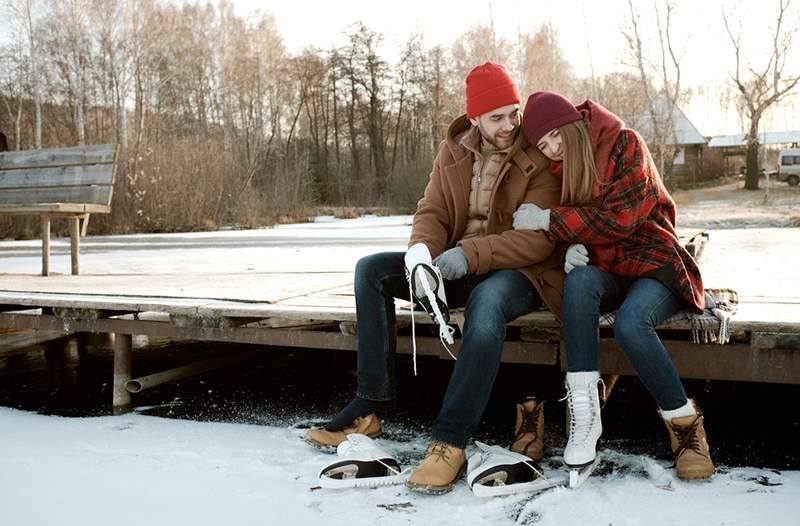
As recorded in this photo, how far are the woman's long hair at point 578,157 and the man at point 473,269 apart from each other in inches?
6.6

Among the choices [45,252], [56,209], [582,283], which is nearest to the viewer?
[582,283]

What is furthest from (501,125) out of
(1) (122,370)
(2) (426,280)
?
(1) (122,370)

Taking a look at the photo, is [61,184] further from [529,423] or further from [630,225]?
[630,225]

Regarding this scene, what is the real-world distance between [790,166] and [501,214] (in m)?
37.9

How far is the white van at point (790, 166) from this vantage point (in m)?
35.2

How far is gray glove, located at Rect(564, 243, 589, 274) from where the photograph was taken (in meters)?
2.57

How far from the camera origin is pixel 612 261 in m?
2.63

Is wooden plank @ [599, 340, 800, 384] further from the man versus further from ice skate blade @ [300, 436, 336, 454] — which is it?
ice skate blade @ [300, 436, 336, 454]

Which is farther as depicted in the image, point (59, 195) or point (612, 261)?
point (59, 195)

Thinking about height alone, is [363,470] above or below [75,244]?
below

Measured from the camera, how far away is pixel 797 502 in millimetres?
2250

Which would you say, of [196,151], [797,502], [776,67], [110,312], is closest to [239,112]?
[196,151]

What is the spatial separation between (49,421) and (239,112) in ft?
108

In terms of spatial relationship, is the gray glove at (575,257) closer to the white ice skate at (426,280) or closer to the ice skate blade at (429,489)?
the white ice skate at (426,280)
